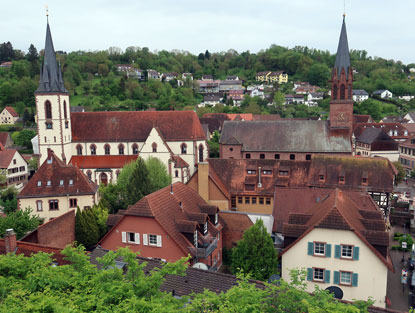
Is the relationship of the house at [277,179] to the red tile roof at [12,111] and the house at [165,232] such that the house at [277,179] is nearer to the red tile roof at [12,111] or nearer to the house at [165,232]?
the house at [165,232]

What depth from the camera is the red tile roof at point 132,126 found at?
5941 cm

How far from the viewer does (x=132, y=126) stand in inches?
2379

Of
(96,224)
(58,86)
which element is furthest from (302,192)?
(58,86)

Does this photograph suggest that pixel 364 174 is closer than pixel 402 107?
Yes

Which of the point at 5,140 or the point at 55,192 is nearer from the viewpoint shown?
the point at 55,192

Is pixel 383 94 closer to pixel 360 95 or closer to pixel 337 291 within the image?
pixel 360 95

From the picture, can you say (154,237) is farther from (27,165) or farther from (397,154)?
(397,154)

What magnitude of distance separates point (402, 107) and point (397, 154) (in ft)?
286

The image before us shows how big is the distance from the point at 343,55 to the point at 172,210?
121ft

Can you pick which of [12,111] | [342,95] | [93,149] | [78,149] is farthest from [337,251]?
[12,111]

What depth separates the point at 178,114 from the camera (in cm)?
6081

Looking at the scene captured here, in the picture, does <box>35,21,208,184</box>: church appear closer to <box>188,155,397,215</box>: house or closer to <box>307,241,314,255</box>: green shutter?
<box>188,155,397,215</box>: house

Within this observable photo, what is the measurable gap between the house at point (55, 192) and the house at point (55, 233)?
25.7 ft

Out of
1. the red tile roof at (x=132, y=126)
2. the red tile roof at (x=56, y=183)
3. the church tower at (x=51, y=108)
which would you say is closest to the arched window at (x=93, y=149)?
the red tile roof at (x=132, y=126)
